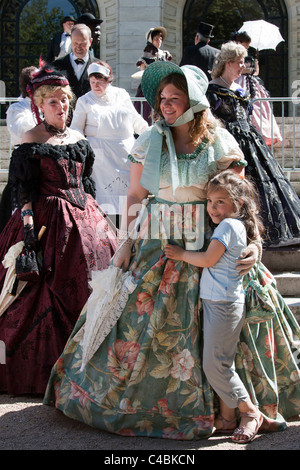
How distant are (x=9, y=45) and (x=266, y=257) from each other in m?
9.36

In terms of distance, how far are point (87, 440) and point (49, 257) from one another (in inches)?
52.2

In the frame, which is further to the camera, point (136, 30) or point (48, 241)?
point (136, 30)

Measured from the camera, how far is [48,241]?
4391 mm

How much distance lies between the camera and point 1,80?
13.3 meters

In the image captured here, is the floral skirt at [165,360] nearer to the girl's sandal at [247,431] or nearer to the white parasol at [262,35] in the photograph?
the girl's sandal at [247,431]

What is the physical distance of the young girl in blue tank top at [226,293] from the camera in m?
3.31

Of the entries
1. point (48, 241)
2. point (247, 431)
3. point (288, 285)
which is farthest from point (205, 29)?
point (247, 431)

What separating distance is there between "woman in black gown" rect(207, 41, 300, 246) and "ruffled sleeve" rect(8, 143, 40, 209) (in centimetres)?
198

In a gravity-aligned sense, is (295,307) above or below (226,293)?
below

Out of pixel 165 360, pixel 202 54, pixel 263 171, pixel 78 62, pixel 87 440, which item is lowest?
pixel 87 440

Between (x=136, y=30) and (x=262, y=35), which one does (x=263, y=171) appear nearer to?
(x=262, y=35)

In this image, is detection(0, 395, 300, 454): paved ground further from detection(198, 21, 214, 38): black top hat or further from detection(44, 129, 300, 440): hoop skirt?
detection(198, 21, 214, 38): black top hat

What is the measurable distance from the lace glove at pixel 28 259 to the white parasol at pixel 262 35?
19.9ft

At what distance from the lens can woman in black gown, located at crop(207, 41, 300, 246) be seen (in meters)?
5.86
